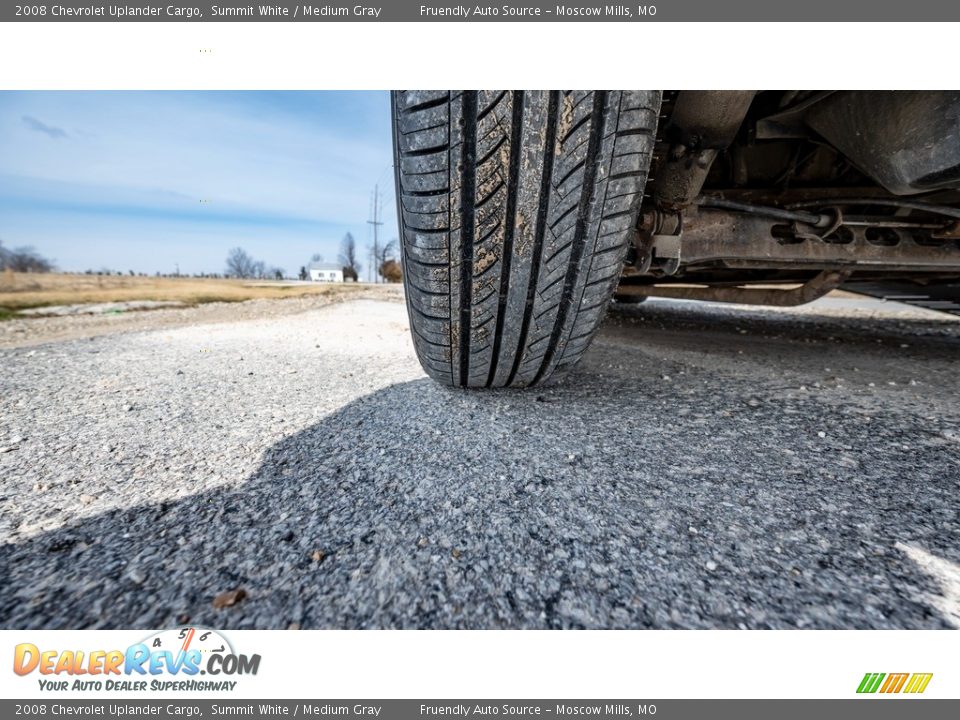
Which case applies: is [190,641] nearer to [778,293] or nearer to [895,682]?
[895,682]

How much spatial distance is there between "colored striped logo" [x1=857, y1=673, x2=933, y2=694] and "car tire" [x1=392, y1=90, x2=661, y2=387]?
2.39 feet

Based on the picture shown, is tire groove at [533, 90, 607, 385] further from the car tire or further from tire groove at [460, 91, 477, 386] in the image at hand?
tire groove at [460, 91, 477, 386]

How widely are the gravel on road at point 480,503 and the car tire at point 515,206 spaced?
299mm

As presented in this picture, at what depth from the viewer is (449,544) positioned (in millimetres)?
604

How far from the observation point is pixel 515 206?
781mm

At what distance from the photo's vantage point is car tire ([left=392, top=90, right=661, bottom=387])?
2.34ft

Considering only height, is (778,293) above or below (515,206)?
below

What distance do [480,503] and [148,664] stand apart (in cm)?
47

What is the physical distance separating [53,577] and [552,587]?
66 centimetres

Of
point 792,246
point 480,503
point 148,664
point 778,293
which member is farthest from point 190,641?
point 778,293

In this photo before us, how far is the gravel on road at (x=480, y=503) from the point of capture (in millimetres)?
502

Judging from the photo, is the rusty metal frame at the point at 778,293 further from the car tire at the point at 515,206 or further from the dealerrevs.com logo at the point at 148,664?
the dealerrevs.com logo at the point at 148,664

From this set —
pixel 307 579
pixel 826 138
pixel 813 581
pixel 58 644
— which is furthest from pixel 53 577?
pixel 826 138

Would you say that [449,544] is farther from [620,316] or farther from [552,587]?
[620,316]
